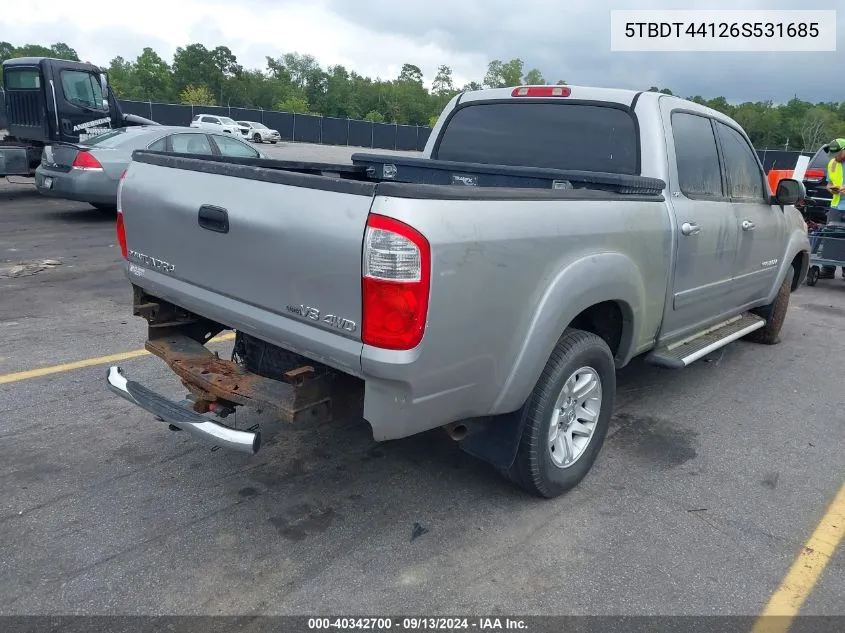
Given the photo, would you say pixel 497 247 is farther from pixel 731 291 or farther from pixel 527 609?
pixel 731 291

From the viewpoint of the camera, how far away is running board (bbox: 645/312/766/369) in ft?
13.5

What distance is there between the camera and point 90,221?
1111cm

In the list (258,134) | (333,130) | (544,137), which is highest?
(333,130)

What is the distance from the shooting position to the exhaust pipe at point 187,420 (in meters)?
2.68

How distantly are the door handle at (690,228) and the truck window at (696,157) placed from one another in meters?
0.19

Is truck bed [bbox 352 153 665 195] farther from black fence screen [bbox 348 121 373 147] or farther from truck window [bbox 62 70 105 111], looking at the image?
black fence screen [bbox 348 121 373 147]

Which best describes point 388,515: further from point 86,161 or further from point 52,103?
point 52,103

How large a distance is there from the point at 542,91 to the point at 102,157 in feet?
27.0

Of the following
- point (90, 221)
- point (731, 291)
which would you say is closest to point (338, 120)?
point (90, 221)

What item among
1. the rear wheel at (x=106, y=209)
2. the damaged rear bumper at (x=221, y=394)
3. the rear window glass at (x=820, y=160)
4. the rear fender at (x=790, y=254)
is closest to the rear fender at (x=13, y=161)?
the rear wheel at (x=106, y=209)

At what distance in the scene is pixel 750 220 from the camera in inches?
192

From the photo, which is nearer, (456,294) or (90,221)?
(456,294)

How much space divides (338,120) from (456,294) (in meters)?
54.9

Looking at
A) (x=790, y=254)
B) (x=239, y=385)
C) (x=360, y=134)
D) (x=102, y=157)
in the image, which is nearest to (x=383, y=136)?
(x=360, y=134)
